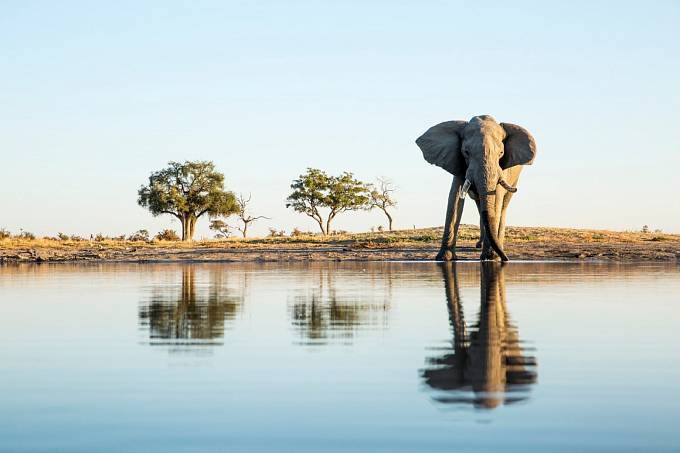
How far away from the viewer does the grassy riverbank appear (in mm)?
38312

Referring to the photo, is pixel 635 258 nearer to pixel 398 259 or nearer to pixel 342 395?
pixel 398 259

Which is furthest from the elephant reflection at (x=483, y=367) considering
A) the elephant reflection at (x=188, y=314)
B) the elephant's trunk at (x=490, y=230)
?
the elephant's trunk at (x=490, y=230)

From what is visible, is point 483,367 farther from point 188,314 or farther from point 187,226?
point 187,226

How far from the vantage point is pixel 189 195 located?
77.6 metres

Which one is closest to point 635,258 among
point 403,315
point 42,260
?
point 42,260

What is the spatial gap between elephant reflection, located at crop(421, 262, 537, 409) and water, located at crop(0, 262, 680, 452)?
2 cm

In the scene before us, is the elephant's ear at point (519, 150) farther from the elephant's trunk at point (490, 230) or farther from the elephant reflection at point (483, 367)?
the elephant reflection at point (483, 367)

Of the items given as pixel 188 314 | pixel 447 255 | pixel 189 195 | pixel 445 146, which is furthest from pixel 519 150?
pixel 189 195

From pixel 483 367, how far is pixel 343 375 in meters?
1.03

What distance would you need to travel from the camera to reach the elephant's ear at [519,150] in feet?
102

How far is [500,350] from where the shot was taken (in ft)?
28.0

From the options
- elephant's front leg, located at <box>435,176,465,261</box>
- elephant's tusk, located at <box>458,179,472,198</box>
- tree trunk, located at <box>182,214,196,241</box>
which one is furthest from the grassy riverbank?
tree trunk, located at <box>182,214,196,241</box>

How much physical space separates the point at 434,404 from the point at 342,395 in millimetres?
693

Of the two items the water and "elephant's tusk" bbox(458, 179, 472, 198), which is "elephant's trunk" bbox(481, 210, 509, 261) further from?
the water
